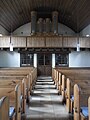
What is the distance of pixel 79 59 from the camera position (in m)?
17.5

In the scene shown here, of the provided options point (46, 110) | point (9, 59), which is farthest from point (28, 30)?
point (46, 110)

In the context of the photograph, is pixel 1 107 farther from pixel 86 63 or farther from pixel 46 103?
pixel 86 63

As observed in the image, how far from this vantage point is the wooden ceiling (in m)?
12.3

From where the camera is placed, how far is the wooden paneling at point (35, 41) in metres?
14.6

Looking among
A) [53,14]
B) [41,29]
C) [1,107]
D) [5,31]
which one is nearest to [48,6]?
[53,14]

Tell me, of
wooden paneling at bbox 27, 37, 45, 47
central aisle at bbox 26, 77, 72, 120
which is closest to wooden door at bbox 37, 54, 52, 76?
wooden paneling at bbox 27, 37, 45, 47

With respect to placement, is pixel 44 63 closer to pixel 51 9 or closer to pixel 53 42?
pixel 53 42

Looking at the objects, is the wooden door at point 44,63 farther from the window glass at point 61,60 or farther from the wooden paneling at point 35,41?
the wooden paneling at point 35,41

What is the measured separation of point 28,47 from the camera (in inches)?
578

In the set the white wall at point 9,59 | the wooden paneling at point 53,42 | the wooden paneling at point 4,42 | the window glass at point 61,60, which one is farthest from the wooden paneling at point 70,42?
the white wall at point 9,59

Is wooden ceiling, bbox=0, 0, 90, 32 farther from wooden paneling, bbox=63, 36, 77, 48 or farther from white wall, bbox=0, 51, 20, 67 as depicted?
white wall, bbox=0, 51, 20, 67

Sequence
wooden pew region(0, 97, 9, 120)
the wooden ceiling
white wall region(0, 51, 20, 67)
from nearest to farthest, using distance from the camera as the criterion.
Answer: wooden pew region(0, 97, 9, 120) → the wooden ceiling → white wall region(0, 51, 20, 67)

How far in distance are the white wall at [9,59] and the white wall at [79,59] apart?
4596mm

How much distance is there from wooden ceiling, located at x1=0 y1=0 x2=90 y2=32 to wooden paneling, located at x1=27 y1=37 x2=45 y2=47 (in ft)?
6.91
